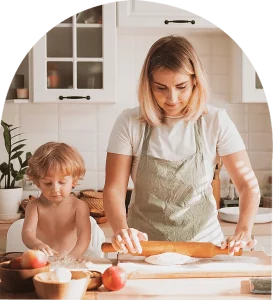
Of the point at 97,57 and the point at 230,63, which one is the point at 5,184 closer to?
the point at 97,57

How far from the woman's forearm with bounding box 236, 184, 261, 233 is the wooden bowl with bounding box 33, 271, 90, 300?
8.4 inches

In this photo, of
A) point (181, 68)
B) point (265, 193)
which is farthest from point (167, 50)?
Answer: point (265, 193)

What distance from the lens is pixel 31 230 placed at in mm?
697

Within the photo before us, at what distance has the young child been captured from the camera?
67cm

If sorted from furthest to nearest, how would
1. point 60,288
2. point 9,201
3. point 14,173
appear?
point 14,173, point 9,201, point 60,288

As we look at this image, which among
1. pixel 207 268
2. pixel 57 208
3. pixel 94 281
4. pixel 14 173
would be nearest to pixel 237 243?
pixel 207 268

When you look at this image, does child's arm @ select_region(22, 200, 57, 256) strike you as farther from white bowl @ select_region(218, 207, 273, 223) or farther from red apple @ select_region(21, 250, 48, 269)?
white bowl @ select_region(218, 207, 273, 223)

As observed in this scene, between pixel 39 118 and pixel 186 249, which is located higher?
pixel 39 118

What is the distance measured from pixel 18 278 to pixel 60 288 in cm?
5

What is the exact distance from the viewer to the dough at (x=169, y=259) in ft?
1.95

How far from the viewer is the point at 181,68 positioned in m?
0.64

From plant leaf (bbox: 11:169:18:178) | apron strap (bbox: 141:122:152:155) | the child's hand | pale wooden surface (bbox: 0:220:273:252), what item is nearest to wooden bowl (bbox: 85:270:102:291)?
the child's hand

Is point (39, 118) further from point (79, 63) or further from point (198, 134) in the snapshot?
point (198, 134)

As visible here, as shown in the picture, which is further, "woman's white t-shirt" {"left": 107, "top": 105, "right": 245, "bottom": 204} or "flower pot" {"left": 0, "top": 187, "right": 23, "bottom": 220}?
"flower pot" {"left": 0, "top": 187, "right": 23, "bottom": 220}
